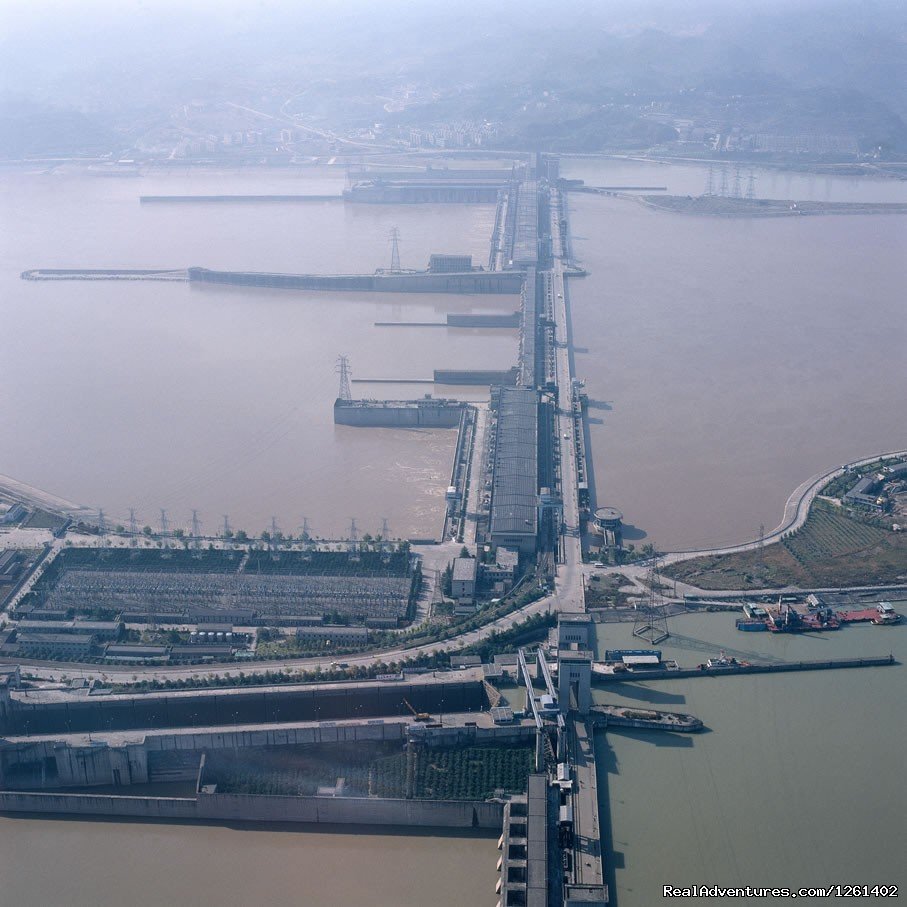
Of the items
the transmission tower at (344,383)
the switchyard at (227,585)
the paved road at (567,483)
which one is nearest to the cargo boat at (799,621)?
the paved road at (567,483)

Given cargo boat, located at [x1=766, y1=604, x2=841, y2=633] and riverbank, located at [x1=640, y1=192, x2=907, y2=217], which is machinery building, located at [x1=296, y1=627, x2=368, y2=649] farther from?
riverbank, located at [x1=640, y1=192, x2=907, y2=217]

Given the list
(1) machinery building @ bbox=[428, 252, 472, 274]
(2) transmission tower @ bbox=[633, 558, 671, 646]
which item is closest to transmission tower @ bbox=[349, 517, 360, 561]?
(2) transmission tower @ bbox=[633, 558, 671, 646]

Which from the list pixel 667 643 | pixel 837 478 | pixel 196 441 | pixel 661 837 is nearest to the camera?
pixel 661 837

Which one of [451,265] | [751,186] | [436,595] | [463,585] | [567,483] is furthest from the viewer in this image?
[751,186]

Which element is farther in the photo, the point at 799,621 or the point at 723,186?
the point at 723,186

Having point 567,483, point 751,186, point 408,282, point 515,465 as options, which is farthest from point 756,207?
point 515,465

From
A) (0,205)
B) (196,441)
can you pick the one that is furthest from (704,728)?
(0,205)

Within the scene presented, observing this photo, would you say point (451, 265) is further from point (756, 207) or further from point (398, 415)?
point (756, 207)

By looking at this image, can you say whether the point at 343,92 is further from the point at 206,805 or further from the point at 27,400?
the point at 206,805
